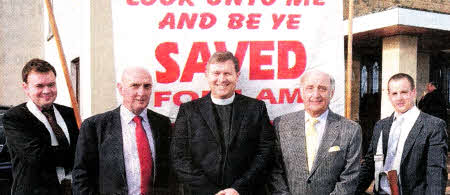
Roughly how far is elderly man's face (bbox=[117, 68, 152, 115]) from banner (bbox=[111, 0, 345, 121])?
0.49m

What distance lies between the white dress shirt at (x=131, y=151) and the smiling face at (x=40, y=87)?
1.61ft

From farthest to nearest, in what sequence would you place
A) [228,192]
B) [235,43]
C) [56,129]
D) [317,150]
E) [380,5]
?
[380,5], [235,43], [56,129], [317,150], [228,192]

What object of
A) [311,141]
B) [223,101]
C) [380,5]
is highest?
[380,5]

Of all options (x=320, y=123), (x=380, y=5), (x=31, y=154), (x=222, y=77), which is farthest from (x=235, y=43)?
(x=380, y=5)

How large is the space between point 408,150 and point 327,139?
1.71ft

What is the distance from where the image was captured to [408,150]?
254cm

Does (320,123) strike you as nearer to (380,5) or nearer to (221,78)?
(221,78)

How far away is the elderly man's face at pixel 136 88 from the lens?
→ 244 cm

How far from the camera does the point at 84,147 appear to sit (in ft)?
7.75

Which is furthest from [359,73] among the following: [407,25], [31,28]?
[31,28]

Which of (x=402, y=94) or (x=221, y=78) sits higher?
(x=221, y=78)

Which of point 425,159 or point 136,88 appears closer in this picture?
point 136,88

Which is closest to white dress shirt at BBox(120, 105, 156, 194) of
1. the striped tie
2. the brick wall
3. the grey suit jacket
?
the grey suit jacket

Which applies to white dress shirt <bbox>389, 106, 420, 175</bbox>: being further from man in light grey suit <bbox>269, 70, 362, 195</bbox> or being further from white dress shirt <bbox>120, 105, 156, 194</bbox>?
white dress shirt <bbox>120, 105, 156, 194</bbox>
